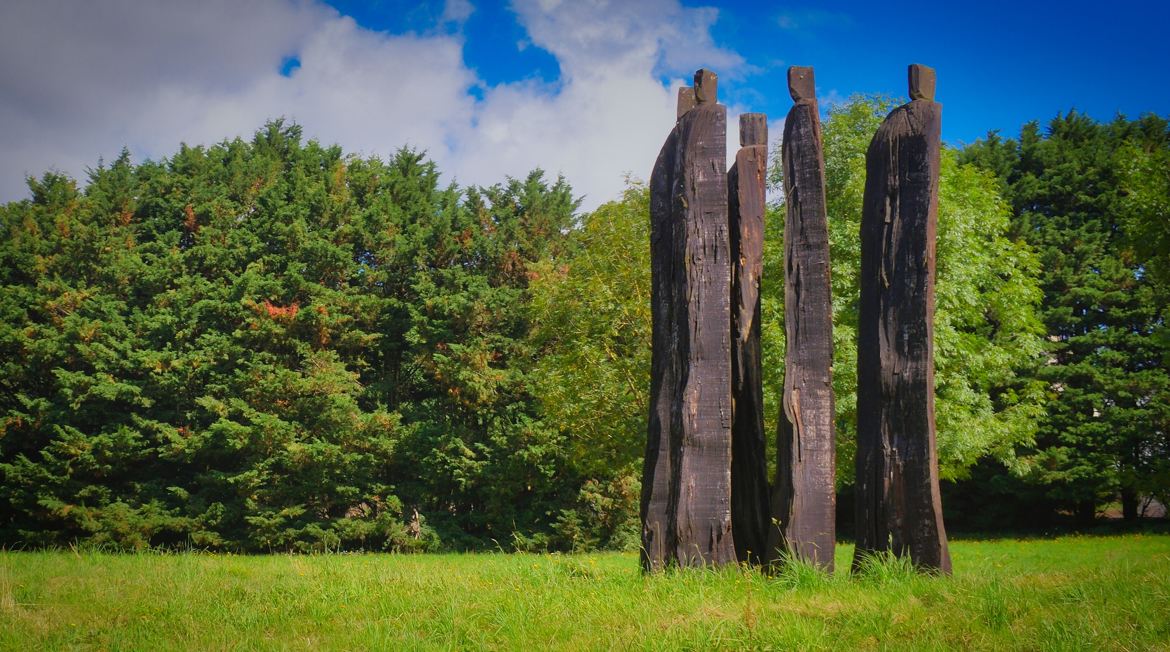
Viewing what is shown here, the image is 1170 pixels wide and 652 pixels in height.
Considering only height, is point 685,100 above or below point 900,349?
above

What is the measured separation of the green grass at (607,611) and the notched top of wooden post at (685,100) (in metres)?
4.23

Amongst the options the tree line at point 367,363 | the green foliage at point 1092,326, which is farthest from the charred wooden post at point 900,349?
the green foliage at point 1092,326

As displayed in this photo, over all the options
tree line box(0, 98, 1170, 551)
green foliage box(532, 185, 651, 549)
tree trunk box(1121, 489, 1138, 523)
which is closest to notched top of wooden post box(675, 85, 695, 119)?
green foliage box(532, 185, 651, 549)

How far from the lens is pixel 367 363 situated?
23.3 m

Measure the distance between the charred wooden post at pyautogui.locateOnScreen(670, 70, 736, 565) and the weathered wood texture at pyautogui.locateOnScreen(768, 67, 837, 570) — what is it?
496 millimetres

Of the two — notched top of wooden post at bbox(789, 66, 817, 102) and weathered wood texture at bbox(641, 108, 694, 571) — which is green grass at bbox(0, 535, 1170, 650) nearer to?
weathered wood texture at bbox(641, 108, 694, 571)

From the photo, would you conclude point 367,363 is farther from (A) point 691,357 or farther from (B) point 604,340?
(A) point 691,357

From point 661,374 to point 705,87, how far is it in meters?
2.79

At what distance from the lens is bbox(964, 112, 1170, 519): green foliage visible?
21688 millimetres

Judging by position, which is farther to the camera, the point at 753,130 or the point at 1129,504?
the point at 1129,504

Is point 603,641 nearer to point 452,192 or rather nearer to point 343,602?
point 343,602

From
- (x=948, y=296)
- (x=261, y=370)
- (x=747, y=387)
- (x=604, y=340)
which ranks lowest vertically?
(x=747, y=387)

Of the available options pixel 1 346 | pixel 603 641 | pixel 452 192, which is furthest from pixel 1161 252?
pixel 1 346

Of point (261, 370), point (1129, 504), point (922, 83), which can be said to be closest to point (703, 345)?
point (922, 83)
